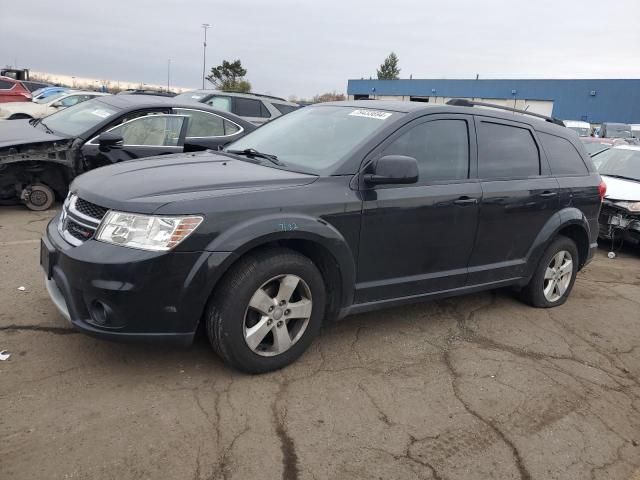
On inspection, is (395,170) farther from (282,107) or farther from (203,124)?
(282,107)

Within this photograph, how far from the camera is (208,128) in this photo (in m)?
7.50

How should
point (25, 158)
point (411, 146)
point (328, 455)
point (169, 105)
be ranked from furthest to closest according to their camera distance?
point (169, 105)
point (25, 158)
point (411, 146)
point (328, 455)

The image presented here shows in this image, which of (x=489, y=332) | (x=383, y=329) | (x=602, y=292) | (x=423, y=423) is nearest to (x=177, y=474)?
(x=423, y=423)

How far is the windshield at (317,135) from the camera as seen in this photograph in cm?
371

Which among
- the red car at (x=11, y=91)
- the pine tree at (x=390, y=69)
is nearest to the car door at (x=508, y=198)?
the red car at (x=11, y=91)

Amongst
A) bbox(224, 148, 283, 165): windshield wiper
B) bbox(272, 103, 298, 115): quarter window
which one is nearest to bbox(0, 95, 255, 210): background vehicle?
bbox(224, 148, 283, 165): windshield wiper

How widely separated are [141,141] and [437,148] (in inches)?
166

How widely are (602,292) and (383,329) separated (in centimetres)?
305

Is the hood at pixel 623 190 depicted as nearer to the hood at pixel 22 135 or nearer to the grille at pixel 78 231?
the grille at pixel 78 231

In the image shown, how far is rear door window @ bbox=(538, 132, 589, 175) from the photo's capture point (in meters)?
4.84

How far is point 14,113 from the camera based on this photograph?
13.9m

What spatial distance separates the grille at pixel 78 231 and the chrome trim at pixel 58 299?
0.32 meters

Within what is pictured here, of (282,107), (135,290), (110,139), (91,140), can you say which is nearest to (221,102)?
(282,107)

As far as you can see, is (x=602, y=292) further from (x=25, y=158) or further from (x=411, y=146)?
(x=25, y=158)
